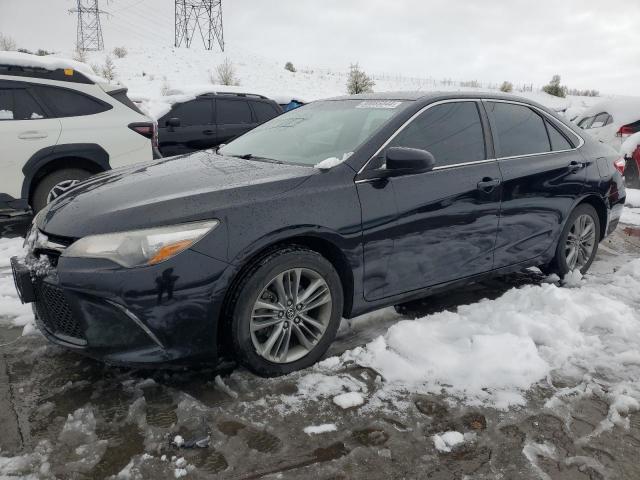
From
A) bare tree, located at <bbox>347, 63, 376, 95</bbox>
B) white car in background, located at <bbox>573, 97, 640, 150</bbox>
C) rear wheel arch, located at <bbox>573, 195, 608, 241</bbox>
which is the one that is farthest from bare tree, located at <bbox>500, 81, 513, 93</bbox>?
rear wheel arch, located at <bbox>573, 195, 608, 241</bbox>

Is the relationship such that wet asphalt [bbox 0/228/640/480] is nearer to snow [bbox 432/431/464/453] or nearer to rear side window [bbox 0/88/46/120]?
snow [bbox 432/431/464/453]

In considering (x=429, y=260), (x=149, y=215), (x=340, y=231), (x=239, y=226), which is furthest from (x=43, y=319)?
(x=429, y=260)

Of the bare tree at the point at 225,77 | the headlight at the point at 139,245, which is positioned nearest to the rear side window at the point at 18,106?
the headlight at the point at 139,245

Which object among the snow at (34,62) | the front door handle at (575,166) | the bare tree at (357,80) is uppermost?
the bare tree at (357,80)

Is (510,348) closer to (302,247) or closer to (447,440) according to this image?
(447,440)

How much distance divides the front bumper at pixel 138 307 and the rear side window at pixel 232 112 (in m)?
6.87

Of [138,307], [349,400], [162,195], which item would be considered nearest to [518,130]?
[349,400]

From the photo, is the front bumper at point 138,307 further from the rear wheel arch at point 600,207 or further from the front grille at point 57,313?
the rear wheel arch at point 600,207

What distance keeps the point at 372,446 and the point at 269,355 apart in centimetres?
74

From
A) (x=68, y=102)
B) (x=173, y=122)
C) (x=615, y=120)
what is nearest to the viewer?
(x=68, y=102)

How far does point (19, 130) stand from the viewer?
5371mm

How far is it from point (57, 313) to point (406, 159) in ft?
6.44

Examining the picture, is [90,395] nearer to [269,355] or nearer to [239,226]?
[269,355]

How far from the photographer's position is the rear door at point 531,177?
12.3ft
